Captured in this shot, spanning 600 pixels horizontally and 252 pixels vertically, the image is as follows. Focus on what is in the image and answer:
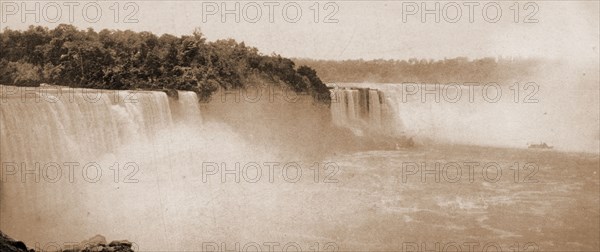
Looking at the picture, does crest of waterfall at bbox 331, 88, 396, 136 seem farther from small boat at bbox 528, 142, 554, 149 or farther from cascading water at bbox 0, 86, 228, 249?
cascading water at bbox 0, 86, 228, 249

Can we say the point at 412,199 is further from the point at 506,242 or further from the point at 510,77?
the point at 510,77

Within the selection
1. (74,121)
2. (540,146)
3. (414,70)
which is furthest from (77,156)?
(414,70)

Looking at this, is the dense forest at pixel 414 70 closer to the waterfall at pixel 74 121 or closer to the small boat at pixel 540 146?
the small boat at pixel 540 146

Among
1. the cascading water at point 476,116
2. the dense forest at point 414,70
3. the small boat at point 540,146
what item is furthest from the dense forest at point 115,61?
the dense forest at point 414,70

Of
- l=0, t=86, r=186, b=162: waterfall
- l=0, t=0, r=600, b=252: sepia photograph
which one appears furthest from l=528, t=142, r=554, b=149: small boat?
l=0, t=86, r=186, b=162: waterfall

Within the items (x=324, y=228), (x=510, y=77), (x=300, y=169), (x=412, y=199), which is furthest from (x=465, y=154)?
(x=510, y=77)
